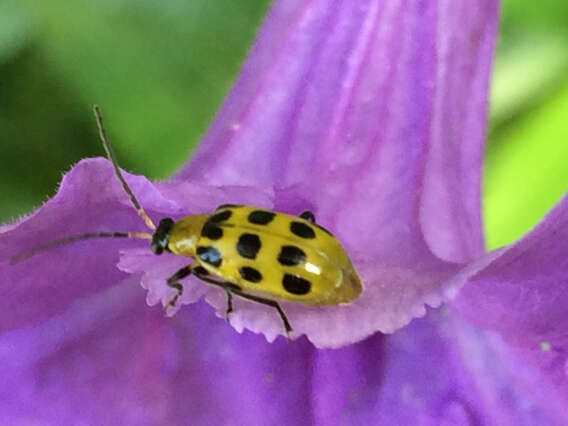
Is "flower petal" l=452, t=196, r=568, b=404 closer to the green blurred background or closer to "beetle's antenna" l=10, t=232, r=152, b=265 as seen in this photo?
"beetle's antenna" l=10, t=232, r=152, b=265

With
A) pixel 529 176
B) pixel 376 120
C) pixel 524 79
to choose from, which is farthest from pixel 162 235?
pixel 524 79

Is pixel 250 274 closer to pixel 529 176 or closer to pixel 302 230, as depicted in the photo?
pixel 302 230

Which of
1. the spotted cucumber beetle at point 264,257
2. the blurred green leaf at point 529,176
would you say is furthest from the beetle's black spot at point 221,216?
the blurred green leaf at point 529,176

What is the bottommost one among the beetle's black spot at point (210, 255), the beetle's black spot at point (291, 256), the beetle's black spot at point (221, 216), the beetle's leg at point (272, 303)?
the beetle's leg at point (272, 303)

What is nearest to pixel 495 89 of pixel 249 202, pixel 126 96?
pixel 126 96

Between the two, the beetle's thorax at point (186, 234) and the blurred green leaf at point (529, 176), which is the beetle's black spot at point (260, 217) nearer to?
the beetle's thorax at point (186, 234)

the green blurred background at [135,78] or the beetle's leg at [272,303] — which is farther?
the green blurred background at [135,78]

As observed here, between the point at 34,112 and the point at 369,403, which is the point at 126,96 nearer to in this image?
the point at 34,112
